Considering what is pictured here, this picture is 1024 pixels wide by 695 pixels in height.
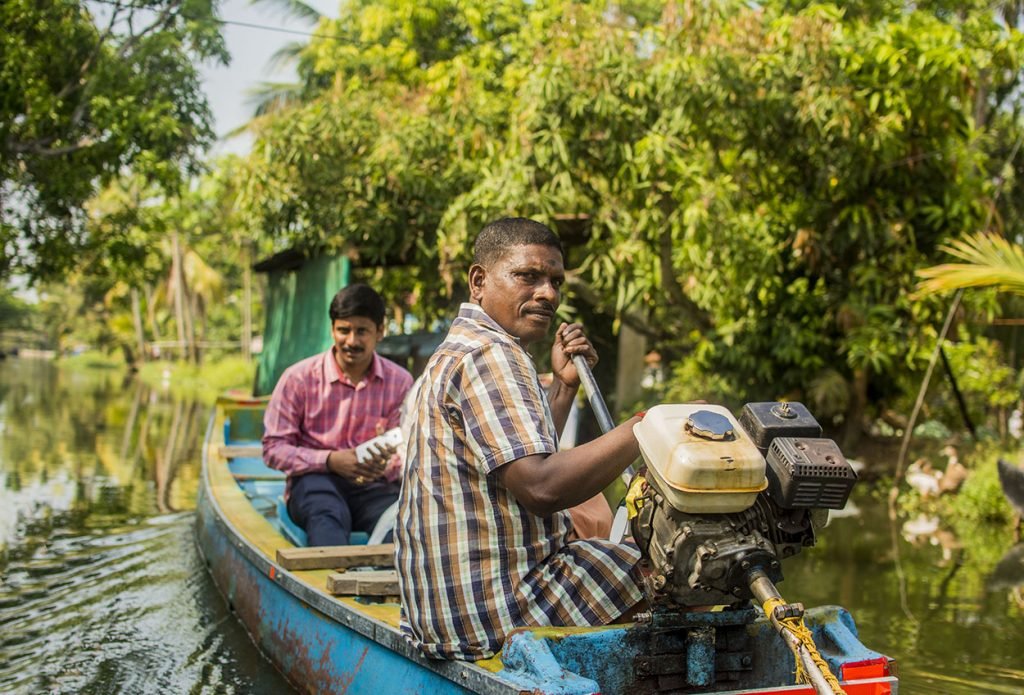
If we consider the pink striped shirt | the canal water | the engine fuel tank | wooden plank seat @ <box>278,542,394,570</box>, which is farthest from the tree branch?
the engine fuel tank

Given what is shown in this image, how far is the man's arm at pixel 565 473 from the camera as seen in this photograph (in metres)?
2.67

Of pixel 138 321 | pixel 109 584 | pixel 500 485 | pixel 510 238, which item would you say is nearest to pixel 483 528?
pixel 500 485

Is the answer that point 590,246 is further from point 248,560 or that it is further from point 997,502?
point 248,560

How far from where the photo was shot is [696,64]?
9328 mm

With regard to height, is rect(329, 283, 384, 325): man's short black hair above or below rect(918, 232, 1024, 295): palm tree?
below

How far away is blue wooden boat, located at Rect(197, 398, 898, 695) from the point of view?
2.84 meters

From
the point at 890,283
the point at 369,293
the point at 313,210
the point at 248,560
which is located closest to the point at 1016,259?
the point at 890,283

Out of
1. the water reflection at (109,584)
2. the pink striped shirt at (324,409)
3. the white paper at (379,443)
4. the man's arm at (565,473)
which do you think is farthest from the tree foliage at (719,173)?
the man's arm at (565,473)

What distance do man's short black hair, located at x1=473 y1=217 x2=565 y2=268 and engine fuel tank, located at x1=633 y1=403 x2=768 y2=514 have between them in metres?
0.69

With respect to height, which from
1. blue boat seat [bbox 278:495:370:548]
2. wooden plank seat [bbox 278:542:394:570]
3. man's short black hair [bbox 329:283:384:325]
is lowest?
blue boat seat [bbox 278:495:370:548]

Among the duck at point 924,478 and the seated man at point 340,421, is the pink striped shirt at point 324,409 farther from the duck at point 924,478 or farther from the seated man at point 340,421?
the duck at point 924,478

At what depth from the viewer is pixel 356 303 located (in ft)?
17.4

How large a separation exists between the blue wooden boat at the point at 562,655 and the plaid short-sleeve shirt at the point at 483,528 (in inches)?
3.9

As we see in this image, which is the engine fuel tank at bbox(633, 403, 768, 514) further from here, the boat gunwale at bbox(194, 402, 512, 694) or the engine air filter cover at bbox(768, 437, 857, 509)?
the boat gunwale at bbox(194, 402, 512, 694)
